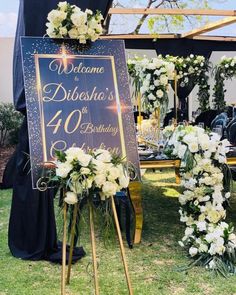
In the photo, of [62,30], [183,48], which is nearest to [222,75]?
[183,48]

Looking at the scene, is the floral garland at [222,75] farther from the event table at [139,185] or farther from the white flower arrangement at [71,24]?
the white flower arrangement at [71,24]

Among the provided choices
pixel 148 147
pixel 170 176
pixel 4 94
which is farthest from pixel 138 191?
pixel 4 94

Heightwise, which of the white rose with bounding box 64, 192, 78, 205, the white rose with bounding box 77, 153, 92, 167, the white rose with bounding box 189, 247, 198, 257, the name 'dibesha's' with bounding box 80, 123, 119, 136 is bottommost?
the white rose with bounding box 189, 247, 198, 257

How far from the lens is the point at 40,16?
2881 millimetres

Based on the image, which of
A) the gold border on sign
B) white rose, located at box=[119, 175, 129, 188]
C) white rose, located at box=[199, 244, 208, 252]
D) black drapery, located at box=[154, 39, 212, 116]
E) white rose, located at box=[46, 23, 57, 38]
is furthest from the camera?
black drapery, located at box=[154, 39, 212, 116]

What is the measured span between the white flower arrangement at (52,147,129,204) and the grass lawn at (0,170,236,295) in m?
0.34

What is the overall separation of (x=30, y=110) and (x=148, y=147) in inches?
65.6

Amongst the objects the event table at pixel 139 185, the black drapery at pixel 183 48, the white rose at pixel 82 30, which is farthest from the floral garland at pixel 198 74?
the white rose at pixel 82 30

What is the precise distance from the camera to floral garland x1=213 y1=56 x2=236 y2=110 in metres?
8.06

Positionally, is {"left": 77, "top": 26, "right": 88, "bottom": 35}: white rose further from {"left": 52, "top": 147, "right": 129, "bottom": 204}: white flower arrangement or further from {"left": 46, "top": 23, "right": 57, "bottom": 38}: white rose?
{"left": 52, "top": 147, "right": 129, "bottom": 204}: white flower arrangement

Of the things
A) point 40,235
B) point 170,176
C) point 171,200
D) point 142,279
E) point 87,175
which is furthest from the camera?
point 170,176

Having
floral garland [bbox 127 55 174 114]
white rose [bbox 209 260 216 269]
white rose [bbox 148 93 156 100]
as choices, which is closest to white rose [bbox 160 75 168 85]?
floral garland [bbox 127 55 174 114]

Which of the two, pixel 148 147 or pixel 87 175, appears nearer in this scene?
pixel 87 175

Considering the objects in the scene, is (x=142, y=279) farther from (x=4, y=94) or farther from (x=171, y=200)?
(x=4, y=94)
